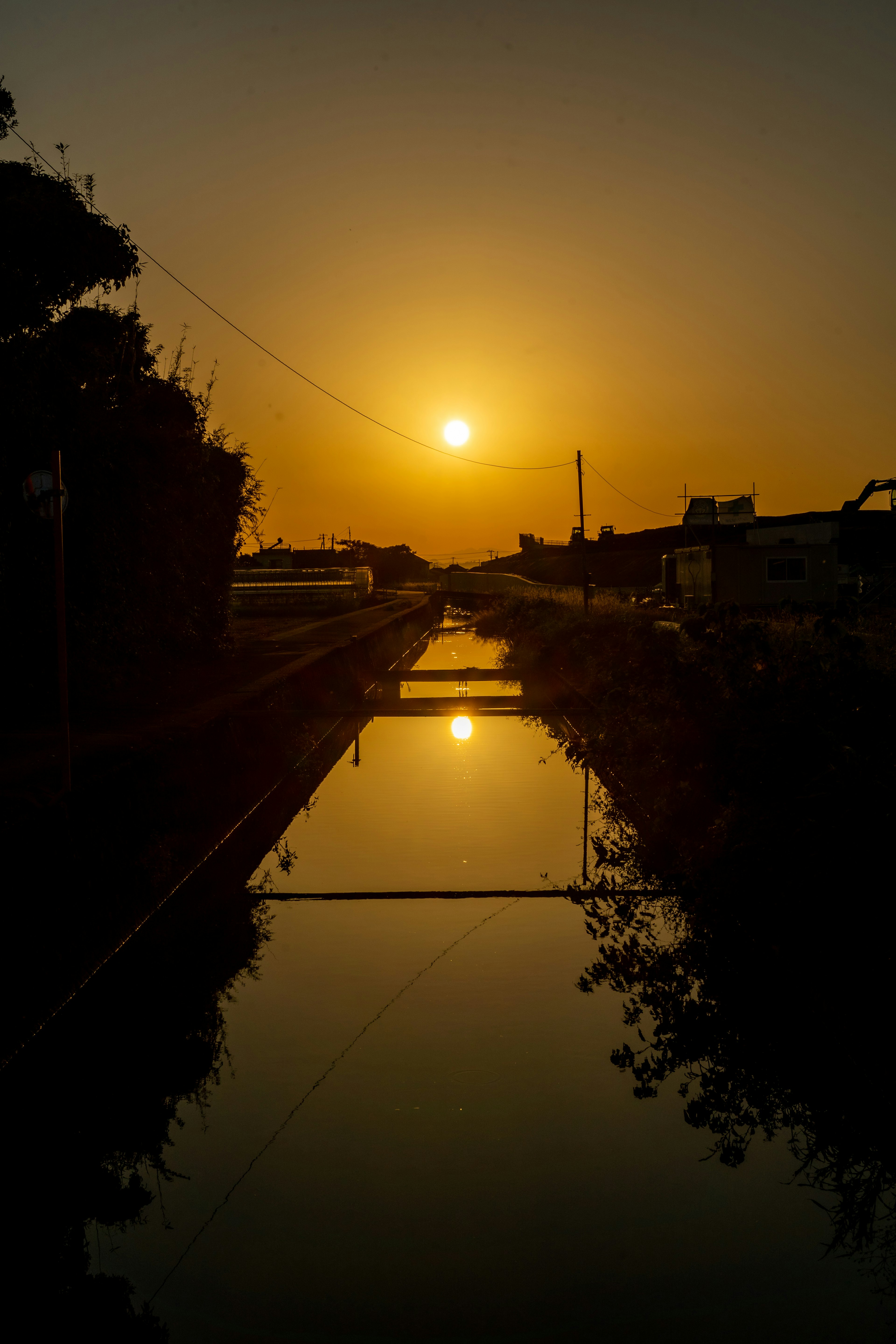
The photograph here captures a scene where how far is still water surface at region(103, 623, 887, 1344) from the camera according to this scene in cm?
371

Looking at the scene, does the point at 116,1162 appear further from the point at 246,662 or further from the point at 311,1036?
the point at 246,662

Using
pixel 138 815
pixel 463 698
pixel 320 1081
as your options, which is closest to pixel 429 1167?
pixel 320 1081

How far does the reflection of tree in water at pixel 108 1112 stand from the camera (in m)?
3.85

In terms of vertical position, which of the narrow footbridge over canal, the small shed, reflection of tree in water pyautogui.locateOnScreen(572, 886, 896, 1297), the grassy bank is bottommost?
the narrow footbridge over canal

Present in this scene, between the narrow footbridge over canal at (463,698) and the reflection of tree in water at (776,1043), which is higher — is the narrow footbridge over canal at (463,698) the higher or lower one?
the lower one

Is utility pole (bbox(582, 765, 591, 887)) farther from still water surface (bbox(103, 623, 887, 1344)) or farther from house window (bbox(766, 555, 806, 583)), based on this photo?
house window (bbox(766, 555, 806, 583))

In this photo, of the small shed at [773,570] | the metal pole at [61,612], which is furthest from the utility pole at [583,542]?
the metal pole at [61,612]

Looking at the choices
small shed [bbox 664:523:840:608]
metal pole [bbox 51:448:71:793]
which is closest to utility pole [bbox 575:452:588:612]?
small shed [bbox 664:523:840:608]

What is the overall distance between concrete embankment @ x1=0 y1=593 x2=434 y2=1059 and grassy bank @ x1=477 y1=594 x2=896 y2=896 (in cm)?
355

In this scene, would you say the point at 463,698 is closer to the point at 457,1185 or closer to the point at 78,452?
the point at 78,452

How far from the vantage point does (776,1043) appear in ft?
19.0

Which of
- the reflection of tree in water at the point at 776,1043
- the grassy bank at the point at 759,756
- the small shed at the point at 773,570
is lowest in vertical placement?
the reflection of tree in water at the point at 776,1043

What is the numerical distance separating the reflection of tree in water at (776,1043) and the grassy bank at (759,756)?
39 centimetres

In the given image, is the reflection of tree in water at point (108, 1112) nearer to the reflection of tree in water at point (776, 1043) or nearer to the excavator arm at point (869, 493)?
the reflection of tree in water at point (776, 1043)
